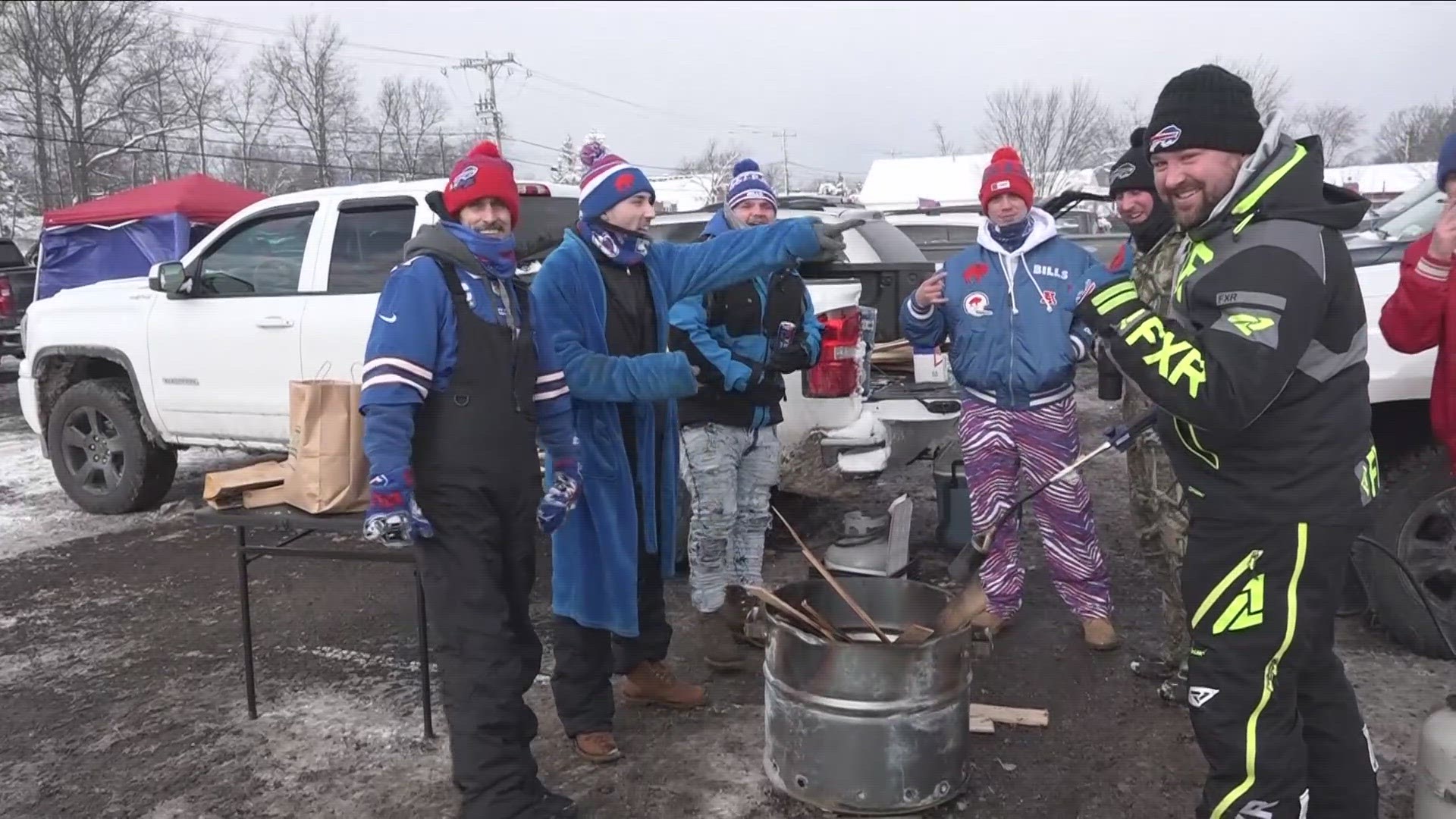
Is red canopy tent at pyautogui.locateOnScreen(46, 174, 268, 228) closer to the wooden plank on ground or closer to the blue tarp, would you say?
the blue tarp

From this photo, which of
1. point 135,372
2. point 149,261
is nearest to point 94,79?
point 149,261

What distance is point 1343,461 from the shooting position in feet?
8.02

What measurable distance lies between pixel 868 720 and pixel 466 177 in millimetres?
1992

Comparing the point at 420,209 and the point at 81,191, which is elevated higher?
the point at 81,191

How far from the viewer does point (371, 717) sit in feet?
13.1

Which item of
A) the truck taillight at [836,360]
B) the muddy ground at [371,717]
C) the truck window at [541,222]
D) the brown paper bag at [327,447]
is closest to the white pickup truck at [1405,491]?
the muddy ground at [371,717]

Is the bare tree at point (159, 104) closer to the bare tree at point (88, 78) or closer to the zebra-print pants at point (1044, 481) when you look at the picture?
the bare tree at point (88, 78)

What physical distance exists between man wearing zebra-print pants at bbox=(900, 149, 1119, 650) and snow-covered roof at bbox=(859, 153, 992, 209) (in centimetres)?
3408

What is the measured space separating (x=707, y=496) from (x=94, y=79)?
44440 millimetres

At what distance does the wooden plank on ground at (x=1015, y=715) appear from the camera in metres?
3.76

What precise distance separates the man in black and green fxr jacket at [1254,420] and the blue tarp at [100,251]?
52.6 ft

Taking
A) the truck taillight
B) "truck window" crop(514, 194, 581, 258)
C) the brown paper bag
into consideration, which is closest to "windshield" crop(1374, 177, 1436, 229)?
the truck taillight

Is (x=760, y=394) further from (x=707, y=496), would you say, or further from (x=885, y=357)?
(x=885, y=357)

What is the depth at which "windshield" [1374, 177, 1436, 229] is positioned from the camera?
4.64 m
